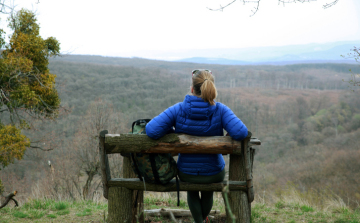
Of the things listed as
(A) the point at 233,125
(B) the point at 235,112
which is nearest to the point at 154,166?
(A) the point at 233,125

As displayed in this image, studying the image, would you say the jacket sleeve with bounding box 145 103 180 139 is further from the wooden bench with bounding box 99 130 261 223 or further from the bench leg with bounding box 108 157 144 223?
the bench leg with bounding box 108 157 144 223

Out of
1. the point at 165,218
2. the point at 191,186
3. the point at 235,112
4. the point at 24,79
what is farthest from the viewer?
the point at 235,112

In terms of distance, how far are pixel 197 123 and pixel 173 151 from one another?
0.32 metres

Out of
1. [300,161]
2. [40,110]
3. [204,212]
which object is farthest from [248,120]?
[204,212]

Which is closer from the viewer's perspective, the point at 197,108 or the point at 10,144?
the point at 197,108

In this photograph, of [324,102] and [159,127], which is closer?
[159,127]

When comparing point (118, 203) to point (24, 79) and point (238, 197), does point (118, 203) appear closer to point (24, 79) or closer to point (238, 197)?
point (238, 197)

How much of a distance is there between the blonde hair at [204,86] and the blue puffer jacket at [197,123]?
57 millimetres

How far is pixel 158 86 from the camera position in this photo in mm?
89500

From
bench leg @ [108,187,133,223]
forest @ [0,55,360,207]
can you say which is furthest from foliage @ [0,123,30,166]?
bench leg @ [108,187,133,223]

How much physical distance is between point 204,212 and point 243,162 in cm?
74

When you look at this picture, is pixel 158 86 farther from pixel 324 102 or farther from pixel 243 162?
pixel 243 162

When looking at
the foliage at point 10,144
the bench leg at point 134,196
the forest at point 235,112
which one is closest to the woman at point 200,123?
the bench leg at point 134,196

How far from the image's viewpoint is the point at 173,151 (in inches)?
106
